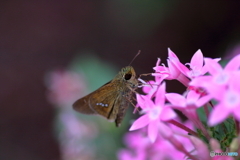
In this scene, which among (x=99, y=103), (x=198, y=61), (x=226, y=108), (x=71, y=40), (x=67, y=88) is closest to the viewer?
(x=226, y=108)

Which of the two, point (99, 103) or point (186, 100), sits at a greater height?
point (99, 103)

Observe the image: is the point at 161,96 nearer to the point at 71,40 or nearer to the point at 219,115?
the point at 219,115

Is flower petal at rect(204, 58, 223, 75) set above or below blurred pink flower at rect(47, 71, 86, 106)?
below

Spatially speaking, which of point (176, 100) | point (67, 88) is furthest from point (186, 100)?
point (67, 88)

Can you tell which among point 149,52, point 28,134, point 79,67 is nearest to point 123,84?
point 79,67

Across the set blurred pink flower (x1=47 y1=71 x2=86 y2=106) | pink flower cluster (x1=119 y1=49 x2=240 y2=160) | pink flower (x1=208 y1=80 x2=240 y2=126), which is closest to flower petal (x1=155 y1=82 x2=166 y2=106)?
pink flower cluster (x1=119 y1=49 x2=240 y2=160)

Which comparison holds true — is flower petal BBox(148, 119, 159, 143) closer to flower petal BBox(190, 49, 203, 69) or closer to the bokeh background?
flower petal BBox(190, 49, 203, 69)

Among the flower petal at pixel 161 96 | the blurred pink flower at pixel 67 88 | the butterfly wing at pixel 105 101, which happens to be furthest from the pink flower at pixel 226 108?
the blurred pink flower at pixel 67 88

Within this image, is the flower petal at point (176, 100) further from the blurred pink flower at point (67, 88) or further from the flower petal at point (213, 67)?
the blurred pink flower at point (67, 88)

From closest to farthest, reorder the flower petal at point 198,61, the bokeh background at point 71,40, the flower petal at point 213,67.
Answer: the flower petal at point 213,67, the flower petal at point 198,61, the bokeh background at point 71,40
